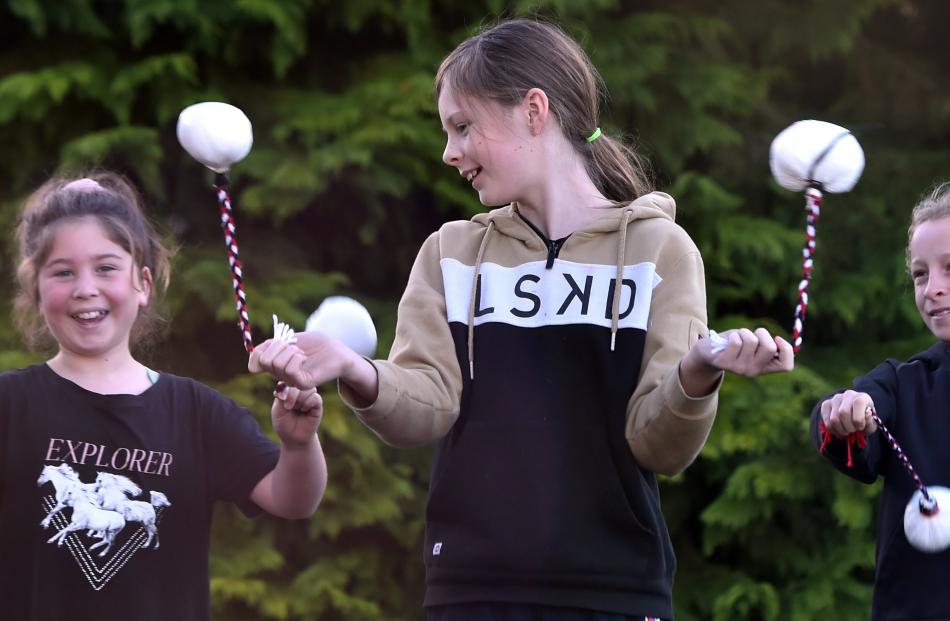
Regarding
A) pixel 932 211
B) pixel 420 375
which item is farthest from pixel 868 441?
pixel 420 375

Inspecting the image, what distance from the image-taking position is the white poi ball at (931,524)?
2.10 meters

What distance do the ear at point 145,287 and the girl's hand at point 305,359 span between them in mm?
611

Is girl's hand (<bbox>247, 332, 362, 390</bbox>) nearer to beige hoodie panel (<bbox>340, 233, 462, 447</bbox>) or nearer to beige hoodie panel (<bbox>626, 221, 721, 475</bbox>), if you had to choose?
beige hoodie panel (<bbox>340, 233, 462, 447</bbox>)

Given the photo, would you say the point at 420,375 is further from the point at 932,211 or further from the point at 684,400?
the point at 932,211

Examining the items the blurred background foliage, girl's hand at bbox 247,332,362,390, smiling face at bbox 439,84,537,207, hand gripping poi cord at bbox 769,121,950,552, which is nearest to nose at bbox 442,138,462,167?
smiling face at bbox 439,84,537,207

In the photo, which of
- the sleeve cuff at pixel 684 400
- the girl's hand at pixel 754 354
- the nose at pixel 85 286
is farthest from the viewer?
the nose at pixel 85 286

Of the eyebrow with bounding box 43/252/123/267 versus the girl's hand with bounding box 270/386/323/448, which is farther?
the eyebrow with bounding box 43/252/123/267

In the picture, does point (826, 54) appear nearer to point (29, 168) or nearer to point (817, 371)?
point (817, 371)

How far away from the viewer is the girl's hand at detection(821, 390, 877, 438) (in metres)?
2.14

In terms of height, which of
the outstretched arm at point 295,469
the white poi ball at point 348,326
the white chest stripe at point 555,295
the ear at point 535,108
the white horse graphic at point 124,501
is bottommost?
the white horse graphic at point 124,501

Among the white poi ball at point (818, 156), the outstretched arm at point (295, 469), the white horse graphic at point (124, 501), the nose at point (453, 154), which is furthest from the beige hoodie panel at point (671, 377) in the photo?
the white horse graphic at point (124, 501)

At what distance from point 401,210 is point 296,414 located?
254cm

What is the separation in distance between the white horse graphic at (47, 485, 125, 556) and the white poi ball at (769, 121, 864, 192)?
1.31m

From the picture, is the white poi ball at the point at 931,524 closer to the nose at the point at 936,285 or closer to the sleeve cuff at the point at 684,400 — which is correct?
the nose at the point at 936,285
